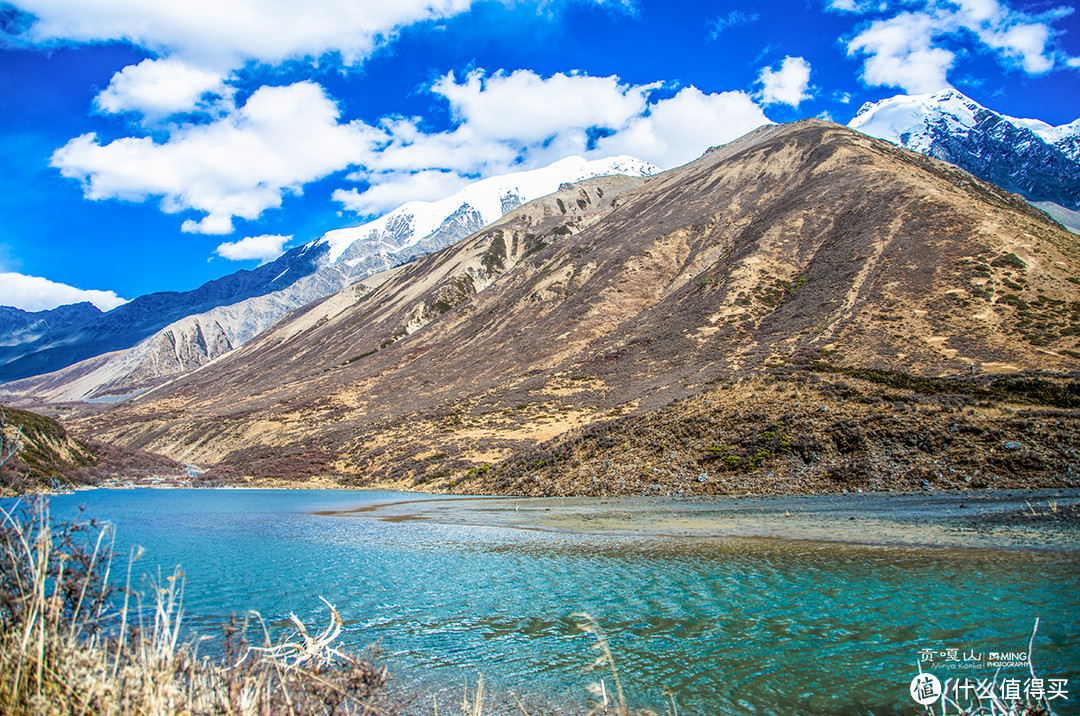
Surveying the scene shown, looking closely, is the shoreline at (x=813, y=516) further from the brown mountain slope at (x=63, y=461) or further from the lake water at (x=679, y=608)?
the brown mountain slope at (x=63, y=461)

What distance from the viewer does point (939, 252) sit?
62000 mm

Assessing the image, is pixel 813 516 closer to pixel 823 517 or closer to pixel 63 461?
pixel 823 517

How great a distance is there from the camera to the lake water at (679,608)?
8.66 m

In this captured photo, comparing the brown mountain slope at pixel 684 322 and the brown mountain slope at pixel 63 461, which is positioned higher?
the brown mountain slope at pixel 684 322

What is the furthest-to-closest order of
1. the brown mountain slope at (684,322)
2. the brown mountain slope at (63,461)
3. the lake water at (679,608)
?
the brown mountain slope at (684,322) < the brown mountain slope at (63,461) < the lake water at (679,608)

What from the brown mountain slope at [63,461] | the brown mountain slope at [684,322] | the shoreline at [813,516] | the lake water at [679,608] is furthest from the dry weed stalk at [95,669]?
the brown mountain slope at [684,322]

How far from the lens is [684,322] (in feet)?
246

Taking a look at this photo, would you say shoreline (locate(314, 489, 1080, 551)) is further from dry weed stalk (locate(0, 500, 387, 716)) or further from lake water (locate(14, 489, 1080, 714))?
dry weed stalk (locate(0, 500, 387, 716))

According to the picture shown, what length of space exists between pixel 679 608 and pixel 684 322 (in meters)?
65.3

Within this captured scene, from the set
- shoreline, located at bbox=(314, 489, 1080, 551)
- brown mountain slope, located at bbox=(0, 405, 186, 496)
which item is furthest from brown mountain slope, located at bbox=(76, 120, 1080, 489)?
shoreline, located at bbox=(314, 489, 1080, 551)

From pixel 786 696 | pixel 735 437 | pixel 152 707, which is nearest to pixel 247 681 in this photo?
pixel 152 707

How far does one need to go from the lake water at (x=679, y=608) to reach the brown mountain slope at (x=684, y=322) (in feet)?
101

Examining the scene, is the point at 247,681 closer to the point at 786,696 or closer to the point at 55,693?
the point at 55,693

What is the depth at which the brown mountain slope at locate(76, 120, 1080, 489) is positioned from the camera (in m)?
52.3
